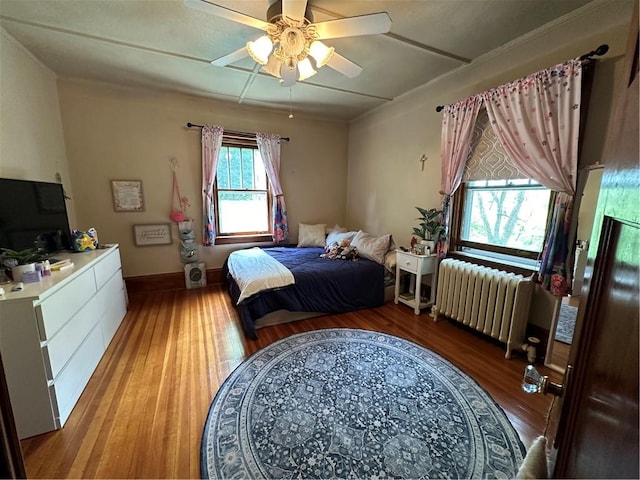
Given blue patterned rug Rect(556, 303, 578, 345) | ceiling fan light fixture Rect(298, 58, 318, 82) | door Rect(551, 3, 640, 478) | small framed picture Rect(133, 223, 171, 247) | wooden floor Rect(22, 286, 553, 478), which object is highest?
ceiling fan light fixture Rect(298, 58, 318, 82)

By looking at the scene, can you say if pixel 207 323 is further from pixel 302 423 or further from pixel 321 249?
pixel 321 249

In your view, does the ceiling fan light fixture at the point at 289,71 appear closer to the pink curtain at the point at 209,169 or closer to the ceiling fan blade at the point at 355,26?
the ceiling fan blade at the point at 355,26

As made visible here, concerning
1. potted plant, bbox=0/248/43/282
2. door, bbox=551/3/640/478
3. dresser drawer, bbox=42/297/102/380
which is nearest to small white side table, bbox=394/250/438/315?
door, bbox=551/3/640/478

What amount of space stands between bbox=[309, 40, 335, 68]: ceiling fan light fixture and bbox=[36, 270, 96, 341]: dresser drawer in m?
2.29

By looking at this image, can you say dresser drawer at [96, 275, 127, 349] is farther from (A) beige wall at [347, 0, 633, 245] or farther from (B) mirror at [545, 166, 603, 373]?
(B) mirror at [545, 166, 603, 373]

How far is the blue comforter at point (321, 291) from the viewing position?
254 cm

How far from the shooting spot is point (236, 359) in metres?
2.13

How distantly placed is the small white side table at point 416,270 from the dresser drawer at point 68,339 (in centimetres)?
296

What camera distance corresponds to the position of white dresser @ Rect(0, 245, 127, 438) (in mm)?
1352

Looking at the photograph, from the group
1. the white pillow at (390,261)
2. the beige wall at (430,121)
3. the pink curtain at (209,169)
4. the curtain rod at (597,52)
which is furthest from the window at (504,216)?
the pink curtain at (209,169)

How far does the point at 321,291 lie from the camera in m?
2.84

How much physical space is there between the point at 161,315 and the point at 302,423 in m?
2.20

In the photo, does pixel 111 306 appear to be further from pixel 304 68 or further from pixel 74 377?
pixel 304 68

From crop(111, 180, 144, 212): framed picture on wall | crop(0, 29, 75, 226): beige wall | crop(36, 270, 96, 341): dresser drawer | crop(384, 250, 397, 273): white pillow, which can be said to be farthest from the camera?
crop(111, 180, 144, 212): framed picture on wall
